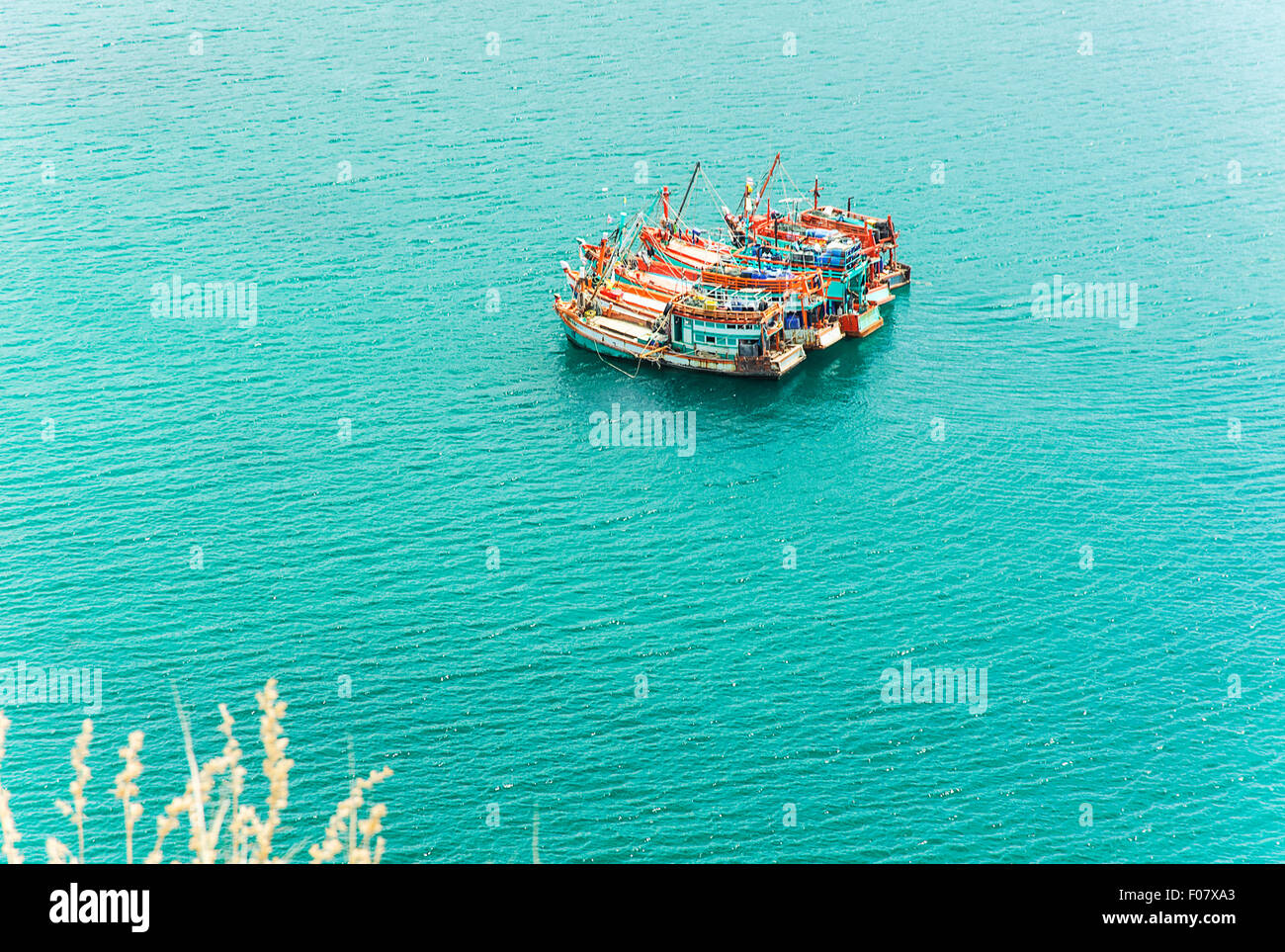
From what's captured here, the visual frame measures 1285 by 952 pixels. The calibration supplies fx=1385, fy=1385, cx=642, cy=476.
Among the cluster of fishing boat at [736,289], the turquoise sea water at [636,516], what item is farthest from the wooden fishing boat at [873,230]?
the turquoise sea water at [636,516]

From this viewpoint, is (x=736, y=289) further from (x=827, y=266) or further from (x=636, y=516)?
(x=636, y=516)

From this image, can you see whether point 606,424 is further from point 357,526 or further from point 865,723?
point 865,723

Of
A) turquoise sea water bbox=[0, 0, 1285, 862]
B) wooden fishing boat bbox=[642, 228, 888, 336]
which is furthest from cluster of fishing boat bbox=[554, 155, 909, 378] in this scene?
turquoise sea water bbox=[0, 0, 1285, 862]

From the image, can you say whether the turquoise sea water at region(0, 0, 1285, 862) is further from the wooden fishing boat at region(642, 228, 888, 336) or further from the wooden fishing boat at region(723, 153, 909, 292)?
the wooden fishing boat at region(642, 228, 888, 336)

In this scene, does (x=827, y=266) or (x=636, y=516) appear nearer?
(x=636, y=516)

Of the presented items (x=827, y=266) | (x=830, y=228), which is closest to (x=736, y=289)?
(x=827, y=266)
